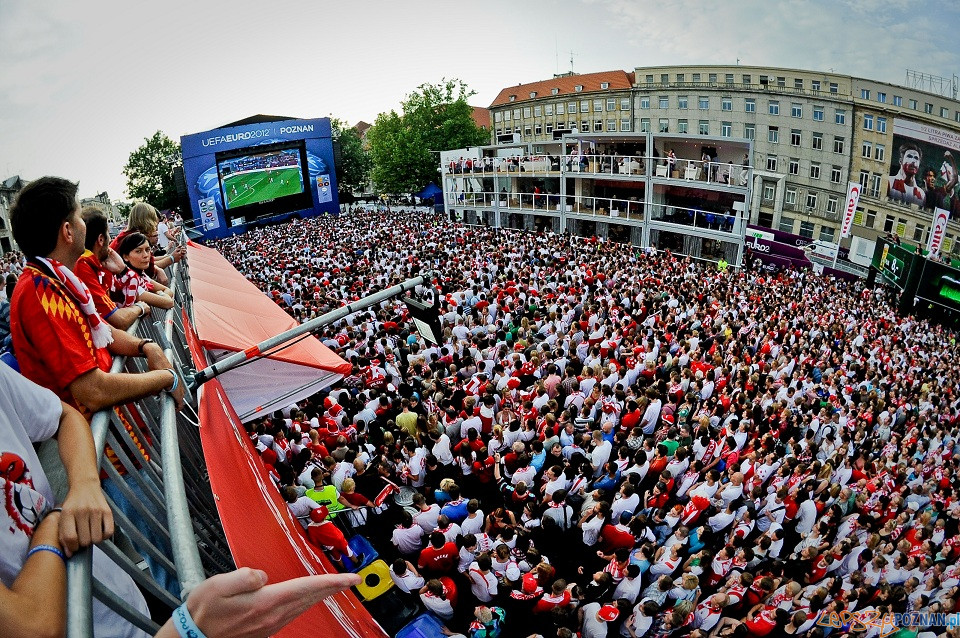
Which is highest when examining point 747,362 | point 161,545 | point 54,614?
point 54,614

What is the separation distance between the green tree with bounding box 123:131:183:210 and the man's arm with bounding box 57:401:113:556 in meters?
55.8

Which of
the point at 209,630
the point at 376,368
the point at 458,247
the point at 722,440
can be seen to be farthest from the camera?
the point at 458,247

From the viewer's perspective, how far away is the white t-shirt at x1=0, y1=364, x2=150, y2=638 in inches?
42.3

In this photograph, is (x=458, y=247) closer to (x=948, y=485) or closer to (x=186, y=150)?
(x=948, y=485)

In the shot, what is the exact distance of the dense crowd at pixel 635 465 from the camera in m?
5.19

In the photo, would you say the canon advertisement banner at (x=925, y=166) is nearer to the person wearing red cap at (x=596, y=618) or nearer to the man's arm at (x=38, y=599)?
the person wearing red cap at (x=596, y=618)

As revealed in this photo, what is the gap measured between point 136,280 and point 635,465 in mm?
6368

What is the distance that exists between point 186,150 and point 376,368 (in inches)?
1307

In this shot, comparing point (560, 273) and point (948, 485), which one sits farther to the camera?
point (560, 273)

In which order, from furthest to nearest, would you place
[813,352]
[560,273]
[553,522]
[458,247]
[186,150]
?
[186,150]
[458,247]
[560,273]
[813,352]
[553,522]

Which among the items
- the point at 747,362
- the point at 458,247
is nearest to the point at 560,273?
the point at 458,247

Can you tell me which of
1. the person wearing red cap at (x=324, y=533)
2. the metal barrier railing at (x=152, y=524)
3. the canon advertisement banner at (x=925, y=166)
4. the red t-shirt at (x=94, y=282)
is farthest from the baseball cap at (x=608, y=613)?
the canon advertisement banner at (x=925, y=166)

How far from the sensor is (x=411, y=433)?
7.91 m

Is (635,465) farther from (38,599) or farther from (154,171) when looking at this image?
(154,171)
